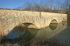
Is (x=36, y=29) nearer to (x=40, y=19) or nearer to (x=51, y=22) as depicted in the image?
(x=40, y=19)

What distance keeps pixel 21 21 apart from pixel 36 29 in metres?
3.43

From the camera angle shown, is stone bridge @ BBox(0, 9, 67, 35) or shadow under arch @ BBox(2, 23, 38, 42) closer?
shadow under arch @ BBox(2, 23, 38, 42)

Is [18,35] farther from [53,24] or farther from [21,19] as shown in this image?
[53,24]

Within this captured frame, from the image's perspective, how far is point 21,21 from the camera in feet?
43.2

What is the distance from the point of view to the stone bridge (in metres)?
11.5

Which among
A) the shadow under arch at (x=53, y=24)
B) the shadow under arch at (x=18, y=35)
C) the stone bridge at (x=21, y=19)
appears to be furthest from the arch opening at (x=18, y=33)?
the shadow under arch at (x=53, y=24)

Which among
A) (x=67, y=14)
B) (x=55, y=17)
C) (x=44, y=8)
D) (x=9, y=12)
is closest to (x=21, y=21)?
(x=9, y=12)

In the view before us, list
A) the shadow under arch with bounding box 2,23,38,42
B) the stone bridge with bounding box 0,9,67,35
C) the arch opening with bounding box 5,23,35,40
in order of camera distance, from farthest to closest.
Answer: the arch opening with bounding box 5,23,35,40 → the stone bridge with bounding box 0,9,67,35 → the shadow under arch with bounding box 2,23,38,42

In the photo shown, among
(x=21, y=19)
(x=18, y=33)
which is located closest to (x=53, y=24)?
(x=21, y=19)

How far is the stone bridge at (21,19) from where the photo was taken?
11484 mm

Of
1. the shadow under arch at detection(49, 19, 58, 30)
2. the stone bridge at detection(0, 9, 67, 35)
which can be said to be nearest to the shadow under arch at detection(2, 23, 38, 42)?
the stone bridge at detection(0, 9, 67, 35)

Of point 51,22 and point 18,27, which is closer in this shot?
point 18,27

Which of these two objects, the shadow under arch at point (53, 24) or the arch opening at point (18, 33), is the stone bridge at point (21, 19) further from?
the shadow under arch at point (53, 24)

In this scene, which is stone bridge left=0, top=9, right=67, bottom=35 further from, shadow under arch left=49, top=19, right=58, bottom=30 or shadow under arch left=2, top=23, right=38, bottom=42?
shadow under arch left=49, top=19, right=58, bottom=30
